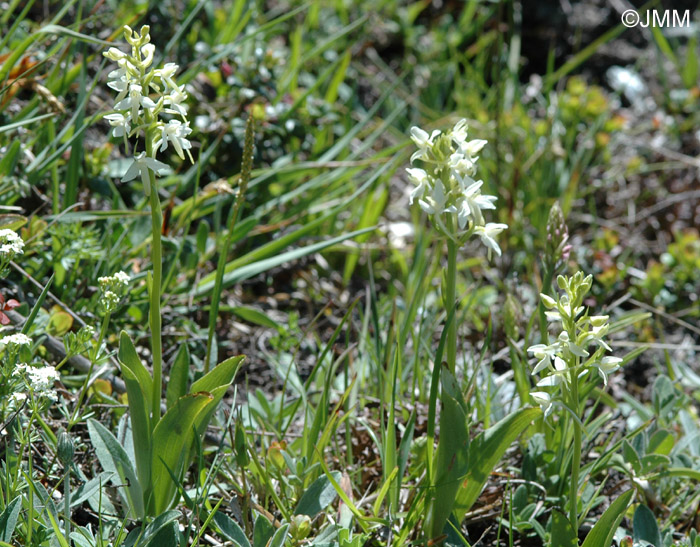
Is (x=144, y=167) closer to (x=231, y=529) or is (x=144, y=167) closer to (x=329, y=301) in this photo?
(x=231, y=529)

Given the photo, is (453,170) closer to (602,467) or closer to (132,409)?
(132,409)

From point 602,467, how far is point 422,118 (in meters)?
2.46

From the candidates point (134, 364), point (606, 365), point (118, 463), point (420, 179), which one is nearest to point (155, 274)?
point (134, 364)

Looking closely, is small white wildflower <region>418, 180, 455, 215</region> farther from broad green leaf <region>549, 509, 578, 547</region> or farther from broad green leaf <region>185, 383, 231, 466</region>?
broad green leaf <region>549, 509, 578, 547</region>

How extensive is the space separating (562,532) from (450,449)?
1.00 ft

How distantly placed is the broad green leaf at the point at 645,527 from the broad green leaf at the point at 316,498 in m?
0.75

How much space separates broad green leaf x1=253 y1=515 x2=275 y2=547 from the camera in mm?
1572

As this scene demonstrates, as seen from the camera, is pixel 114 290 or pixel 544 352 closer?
pixel 544 352

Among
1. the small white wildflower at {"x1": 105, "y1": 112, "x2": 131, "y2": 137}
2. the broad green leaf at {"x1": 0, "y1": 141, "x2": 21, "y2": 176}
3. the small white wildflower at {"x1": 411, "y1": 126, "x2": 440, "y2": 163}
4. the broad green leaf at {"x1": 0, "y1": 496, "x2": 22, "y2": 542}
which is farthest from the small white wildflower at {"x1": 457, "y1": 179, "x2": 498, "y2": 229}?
the broad green leaf at {"x1": 0, "y1": 141, "x2": 21, "y2": 176}

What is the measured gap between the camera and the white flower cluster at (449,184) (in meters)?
1.44

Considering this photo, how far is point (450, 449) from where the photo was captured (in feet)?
5.04

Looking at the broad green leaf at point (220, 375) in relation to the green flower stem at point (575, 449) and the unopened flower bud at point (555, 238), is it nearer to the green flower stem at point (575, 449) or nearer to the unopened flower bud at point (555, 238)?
the green flower stem at point (575, 449)

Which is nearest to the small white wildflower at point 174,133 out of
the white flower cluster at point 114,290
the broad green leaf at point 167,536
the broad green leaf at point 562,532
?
the white flower cluster at point 114,290

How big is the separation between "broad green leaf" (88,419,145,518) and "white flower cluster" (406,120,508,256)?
875mm
